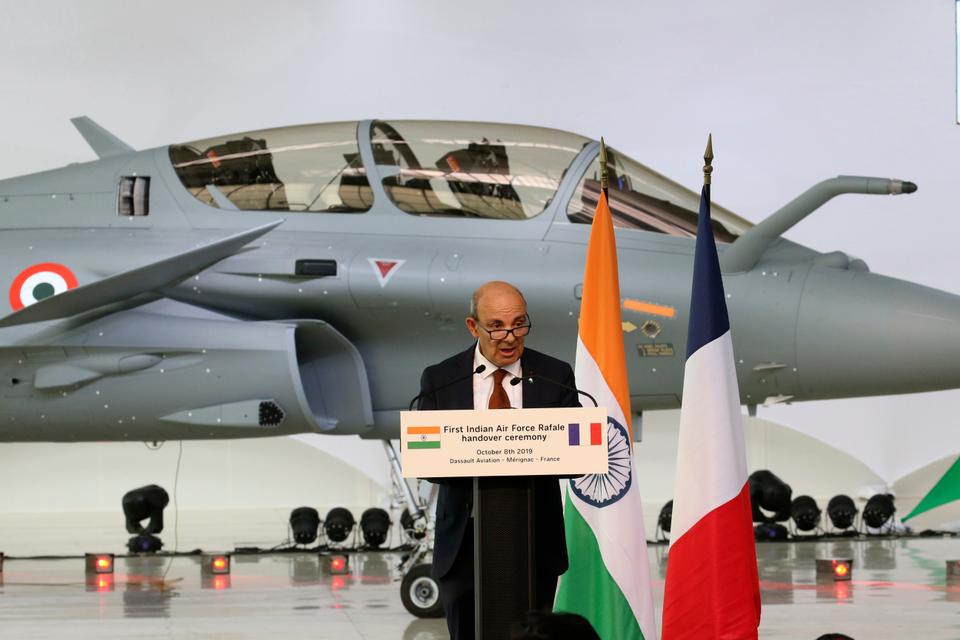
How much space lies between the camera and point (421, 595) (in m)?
6.90

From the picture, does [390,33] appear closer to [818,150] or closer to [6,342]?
[818,150]

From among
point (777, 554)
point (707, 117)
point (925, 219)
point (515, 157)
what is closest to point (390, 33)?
point (707, 117)

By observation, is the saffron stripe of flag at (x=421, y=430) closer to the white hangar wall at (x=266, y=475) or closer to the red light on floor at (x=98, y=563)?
the red light on floor at (x=98, y=563)

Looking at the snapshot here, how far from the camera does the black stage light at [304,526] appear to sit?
38.4 ft

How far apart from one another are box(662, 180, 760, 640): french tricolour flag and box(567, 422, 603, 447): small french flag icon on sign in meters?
1.91

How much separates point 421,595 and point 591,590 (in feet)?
6.12

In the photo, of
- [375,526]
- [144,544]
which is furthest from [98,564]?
[375,526]

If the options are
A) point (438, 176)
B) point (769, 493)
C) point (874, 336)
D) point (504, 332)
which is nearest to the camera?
point (504, 332)

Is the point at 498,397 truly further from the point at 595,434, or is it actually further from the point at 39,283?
the point at 39,283

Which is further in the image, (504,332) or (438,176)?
(438,176)

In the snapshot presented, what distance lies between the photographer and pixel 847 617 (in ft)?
22.0

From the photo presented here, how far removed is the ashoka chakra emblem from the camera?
5.21 m

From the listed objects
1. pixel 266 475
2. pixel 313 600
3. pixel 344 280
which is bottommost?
pixel 313 600

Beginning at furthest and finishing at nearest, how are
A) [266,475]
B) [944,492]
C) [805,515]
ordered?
[266,475]
[805,515]
[944,492]
